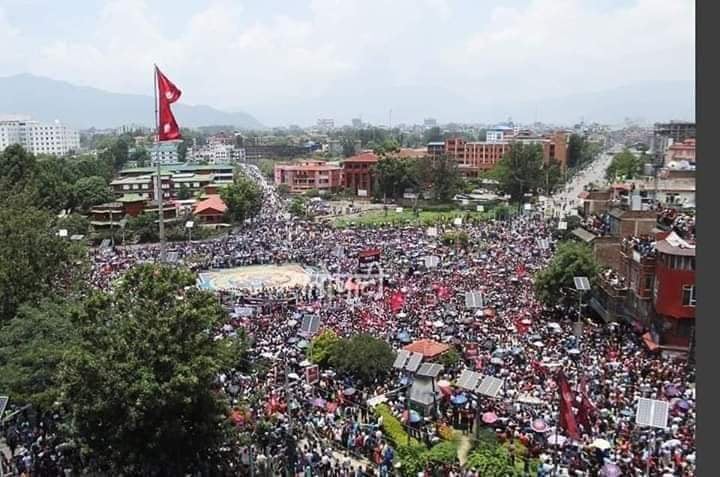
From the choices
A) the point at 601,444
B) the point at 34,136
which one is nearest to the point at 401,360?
the point at 601,444

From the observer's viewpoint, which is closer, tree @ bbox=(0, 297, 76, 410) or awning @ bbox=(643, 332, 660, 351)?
tree @ bbox=(0, 297, 76, 410)

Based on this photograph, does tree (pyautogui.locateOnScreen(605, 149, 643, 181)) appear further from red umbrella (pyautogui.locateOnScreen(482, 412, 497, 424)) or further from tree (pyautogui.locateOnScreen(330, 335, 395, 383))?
red umbrella (pyautogui.locateOnScreen(482, 412, 497, 424))

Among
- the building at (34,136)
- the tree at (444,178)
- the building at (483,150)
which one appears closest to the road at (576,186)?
the building at (483,150)

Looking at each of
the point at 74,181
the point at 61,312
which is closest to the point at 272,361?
the point at 61,312

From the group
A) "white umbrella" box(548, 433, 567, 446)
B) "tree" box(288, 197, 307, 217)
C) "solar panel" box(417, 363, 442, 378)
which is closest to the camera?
"white umbrella" box(548, 433, 567, 446)

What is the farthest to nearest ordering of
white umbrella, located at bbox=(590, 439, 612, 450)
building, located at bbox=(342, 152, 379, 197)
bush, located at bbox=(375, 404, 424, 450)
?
building, located at bbox=(342, 152, 379, 197) → bush, located at bbox=(375, 404, 424, 450) → white umbrella, located at bbox=(590, 439, 612, 450)

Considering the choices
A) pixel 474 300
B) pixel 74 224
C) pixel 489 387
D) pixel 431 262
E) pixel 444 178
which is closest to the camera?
pixel 489 387

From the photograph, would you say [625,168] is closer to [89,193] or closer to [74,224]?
[89,193]

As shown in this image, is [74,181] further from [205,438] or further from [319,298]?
[205,438]

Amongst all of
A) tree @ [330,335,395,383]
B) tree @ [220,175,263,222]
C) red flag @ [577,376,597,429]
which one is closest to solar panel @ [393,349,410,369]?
tree @ [330,335,395,383]
